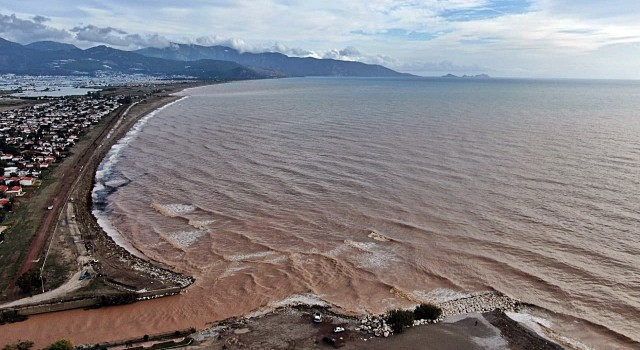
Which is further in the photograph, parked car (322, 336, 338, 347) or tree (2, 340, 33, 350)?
parked car (322, 336, 338, 347)

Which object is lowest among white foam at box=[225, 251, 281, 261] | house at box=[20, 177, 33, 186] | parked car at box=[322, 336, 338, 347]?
white foam at box=[225, 251, 281, 261]

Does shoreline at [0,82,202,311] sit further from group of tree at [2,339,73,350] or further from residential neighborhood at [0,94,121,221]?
residential neighborhood at [0,94,121,221]

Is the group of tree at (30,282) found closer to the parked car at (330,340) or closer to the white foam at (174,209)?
the white foam at (174,209)

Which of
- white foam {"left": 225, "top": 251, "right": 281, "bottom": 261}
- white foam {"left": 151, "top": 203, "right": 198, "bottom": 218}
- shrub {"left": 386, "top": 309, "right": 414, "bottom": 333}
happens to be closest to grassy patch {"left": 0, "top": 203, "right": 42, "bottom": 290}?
white foam {"left": 151, "top": 203, "right": 198, "bottom": 218}

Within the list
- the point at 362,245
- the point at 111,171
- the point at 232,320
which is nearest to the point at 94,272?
the point at 232,320

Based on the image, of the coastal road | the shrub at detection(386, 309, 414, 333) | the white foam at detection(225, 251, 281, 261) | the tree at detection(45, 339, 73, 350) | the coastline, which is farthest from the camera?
the white foam at detection(225, 251, 281, 261)

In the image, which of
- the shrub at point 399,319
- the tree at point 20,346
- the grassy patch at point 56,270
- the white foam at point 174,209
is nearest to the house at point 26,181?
the white foam at point 174,209

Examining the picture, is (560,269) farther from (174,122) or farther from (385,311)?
(174,122)
